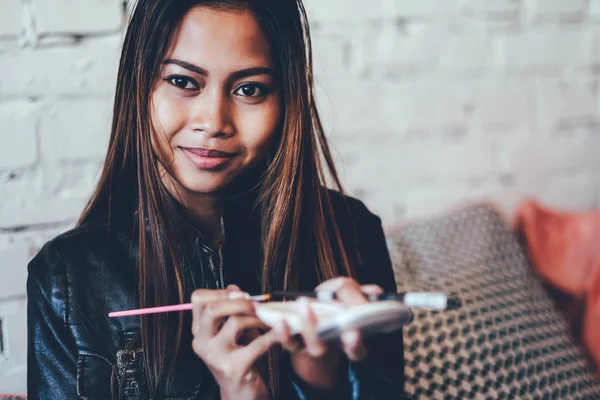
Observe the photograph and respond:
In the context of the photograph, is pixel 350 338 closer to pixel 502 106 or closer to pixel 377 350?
pixel 377 350

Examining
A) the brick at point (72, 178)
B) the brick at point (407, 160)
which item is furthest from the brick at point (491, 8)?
the brick at point (72, 178)

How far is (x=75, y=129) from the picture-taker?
0.95 m

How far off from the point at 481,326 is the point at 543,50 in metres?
0.62

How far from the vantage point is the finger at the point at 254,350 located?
643mm

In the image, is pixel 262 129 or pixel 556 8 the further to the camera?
pixel 556 8

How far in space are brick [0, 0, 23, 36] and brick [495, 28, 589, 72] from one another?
0.82 metres

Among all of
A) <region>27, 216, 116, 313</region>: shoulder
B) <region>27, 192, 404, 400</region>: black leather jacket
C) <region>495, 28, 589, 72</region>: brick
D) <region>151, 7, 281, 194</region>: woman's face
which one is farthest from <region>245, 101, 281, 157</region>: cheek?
<region>495, 28, 589, 72</region>: brick

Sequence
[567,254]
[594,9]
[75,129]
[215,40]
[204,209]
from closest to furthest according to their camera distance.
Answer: [215,40] → [204,209] → [75,129] → [567,254] → [594,9]

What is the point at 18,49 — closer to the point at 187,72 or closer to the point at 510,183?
the point at 187,72

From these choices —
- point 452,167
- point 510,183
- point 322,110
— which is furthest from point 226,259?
point 510,183

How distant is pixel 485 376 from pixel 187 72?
0.55m

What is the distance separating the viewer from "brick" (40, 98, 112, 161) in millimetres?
940

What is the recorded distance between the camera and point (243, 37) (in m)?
0.73

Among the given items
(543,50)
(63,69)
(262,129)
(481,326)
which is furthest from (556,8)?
(63,69)
